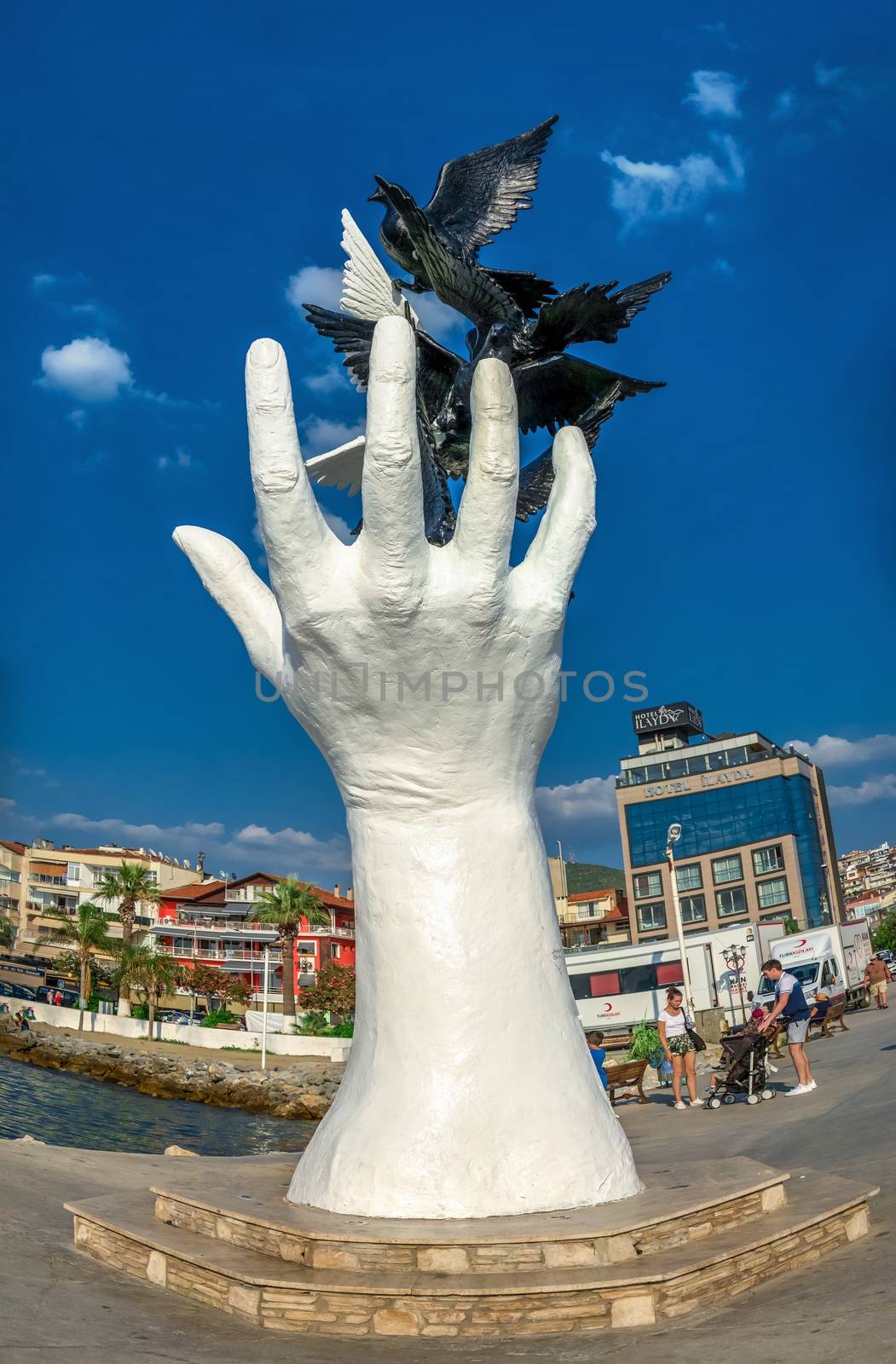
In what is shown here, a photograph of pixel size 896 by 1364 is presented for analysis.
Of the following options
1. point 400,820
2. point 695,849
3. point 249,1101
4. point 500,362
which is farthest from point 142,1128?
point 695,849

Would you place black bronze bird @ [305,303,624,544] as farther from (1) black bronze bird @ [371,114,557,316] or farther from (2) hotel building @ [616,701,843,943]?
(2) hotel building @ [616,701,843,943]

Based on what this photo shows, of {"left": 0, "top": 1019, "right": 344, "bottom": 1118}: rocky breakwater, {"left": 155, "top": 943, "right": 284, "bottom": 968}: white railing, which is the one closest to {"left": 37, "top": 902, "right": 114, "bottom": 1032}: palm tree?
{"left": 0, "top": 1019, "right": 344, "bottom": 1118}: rocky breakwater

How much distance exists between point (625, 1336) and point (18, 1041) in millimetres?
44272

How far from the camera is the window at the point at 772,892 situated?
269ft

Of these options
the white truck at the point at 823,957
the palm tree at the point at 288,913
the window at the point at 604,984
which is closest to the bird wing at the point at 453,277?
the white truck at the point at 823,957

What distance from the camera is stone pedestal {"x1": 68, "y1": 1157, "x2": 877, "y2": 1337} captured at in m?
4.68

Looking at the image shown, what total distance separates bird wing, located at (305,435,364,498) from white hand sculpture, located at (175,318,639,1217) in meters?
2.65

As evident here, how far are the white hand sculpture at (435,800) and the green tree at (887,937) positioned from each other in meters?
93.0

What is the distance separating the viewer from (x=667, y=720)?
10081cm

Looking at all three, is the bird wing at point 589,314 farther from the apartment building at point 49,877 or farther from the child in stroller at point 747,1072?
the apartment building at point 49,877

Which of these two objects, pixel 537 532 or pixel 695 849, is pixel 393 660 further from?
pixel 695 849

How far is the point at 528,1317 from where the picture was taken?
4672 millimetres

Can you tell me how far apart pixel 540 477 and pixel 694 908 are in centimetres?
8182

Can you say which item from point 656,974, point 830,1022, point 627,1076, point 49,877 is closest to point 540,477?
point 627,1076
